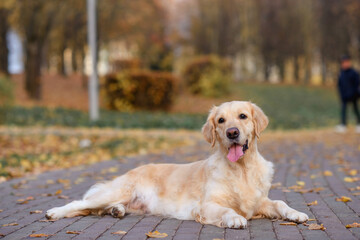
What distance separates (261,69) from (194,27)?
13299 mm

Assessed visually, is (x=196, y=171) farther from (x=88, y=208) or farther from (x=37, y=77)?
(x=37, y=77)

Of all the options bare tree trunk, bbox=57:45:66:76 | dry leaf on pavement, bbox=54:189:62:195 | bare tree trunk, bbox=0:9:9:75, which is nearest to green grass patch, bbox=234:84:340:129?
bare tree trunk, bbox=57:45:66:76

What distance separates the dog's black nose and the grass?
13736mm

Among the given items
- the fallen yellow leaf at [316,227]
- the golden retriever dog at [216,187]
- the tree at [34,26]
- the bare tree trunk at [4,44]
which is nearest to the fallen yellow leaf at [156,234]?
the golden retriever dog at [216,187]

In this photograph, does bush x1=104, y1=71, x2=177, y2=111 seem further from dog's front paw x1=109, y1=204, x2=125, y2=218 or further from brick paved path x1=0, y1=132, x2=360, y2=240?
dog's front paw x1=109, y1=204, x2=125, y2=218

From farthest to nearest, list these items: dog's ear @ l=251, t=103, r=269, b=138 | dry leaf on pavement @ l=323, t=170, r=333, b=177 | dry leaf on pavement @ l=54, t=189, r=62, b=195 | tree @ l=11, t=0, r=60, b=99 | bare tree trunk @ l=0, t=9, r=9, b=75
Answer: bare tree trunk @ l=0, t=9, r=9, b=75 → tree @ l=11, t=0, r=60, b=99 → dry leaf on pavement @ l=323, t=170, r=333, b=177 → dry leaf on pavement @ l=54, t=189, r=62, b=195 → dog's ear @ l=251, t=103, r=269, b=138

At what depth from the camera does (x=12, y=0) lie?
888 inches

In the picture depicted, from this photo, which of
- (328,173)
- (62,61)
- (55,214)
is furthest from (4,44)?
(55,214)

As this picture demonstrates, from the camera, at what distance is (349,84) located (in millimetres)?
15750

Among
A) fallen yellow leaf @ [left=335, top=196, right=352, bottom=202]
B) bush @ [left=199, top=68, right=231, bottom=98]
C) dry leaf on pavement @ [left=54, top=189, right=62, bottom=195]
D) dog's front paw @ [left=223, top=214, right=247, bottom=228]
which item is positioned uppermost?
bush @ [left=199, top=68, right=231, bottom=98]

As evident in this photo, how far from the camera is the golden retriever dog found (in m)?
4.64

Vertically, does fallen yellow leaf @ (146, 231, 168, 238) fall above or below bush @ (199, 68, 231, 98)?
below

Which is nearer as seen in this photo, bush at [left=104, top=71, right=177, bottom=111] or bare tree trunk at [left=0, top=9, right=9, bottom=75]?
bush at [left=104, top=71, right=177, bottom=111]

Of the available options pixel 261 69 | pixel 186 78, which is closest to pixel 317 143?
pixel 186 78
